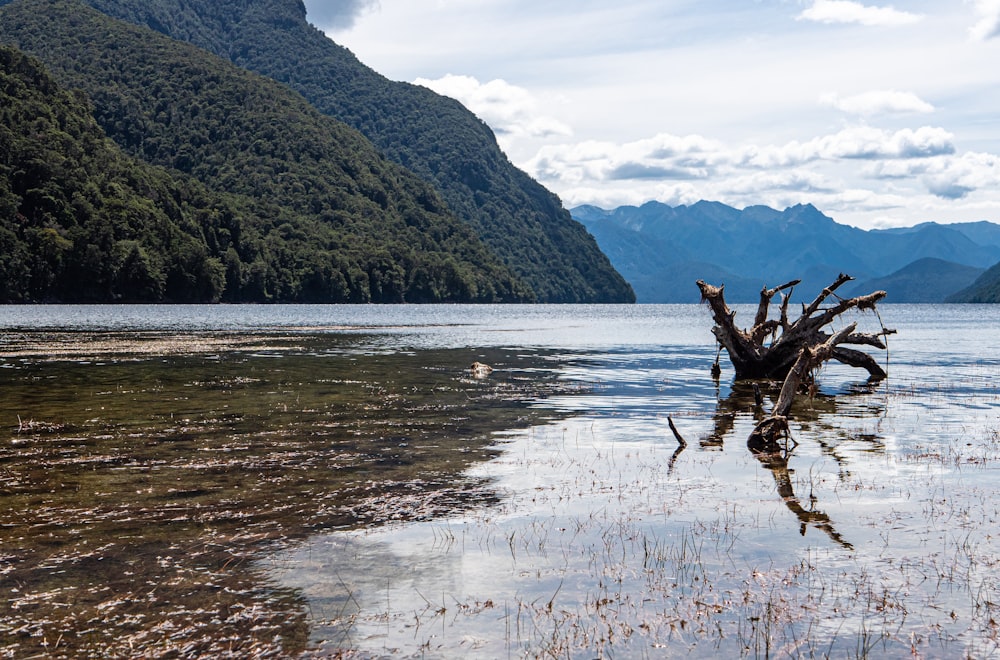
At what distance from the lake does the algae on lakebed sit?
0.23 ft

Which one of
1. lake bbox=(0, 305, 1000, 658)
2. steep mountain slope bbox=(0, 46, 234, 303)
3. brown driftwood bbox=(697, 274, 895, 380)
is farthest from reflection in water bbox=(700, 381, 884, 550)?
steep mountain slope bbox=(0, 46, 234, 303)

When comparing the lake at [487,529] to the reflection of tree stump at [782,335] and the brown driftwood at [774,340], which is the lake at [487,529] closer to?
the reflection of tree stump at [782,335]

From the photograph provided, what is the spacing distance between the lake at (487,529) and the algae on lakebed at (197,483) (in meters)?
0.07

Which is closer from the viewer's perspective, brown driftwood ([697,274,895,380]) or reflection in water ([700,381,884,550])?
reflection in water ([700,381,884,550])

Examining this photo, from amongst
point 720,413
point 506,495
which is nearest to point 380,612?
point 506,495

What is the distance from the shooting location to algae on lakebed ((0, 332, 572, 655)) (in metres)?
10.3

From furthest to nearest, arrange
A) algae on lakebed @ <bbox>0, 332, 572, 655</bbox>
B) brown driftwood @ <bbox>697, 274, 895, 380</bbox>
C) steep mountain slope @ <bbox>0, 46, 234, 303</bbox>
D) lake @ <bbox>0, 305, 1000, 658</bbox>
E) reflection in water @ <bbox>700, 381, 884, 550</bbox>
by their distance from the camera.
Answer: steep mountain slope @ <bbox>0, 46, 234, 303</bbox> → brown driftwood @ <bbox>697, 274, 895, 380</bbox> → reflection in water @ <bbox>700, 381, 884, 550</bbox> → algae on lakebed @ <bbox>0, 332, 572, 655</bbox> → lake @ <bbox>0, 305, 1000, 658</bbox>

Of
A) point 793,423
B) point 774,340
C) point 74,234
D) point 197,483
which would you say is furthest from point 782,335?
point 74,234

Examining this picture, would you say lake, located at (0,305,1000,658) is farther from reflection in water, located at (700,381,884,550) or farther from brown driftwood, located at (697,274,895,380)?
brown driftwood, located at (697,274,895,380)

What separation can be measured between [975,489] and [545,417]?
45.8 feet

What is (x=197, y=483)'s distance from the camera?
17.8 m

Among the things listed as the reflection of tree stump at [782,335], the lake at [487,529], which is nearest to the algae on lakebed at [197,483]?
the lake at [487,529]

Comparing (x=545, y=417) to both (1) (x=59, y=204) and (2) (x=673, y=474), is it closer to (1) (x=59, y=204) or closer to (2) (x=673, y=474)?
(2) (x=673, y=474)

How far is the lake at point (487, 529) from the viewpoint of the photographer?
1008cm
